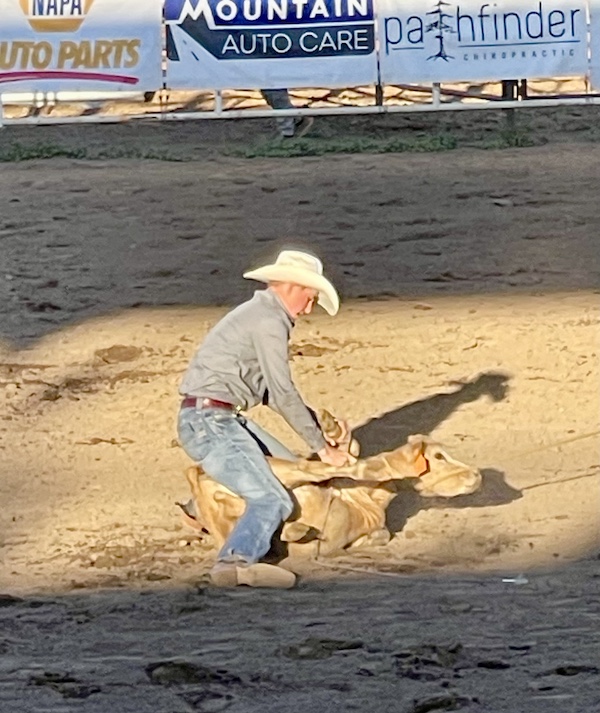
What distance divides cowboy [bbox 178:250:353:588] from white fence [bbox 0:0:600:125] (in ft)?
22.2

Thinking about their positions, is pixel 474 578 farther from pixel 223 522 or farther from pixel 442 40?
pixel 442 40

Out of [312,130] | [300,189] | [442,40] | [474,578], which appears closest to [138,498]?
[474,578]

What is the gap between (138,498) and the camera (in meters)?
8.41

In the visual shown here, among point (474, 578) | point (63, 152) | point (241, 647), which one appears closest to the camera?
point (241, 647)

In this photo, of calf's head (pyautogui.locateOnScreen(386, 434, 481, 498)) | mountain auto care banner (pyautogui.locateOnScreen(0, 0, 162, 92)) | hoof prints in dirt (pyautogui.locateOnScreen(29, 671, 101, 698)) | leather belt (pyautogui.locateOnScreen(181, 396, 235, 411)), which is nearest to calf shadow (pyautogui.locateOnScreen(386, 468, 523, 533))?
calf's head (pyautogui.locateOnScreen(386, 434, 481, 498))

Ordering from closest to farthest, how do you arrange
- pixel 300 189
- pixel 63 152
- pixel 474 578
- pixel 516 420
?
pixel 474 578 → pixel 516 420 → pixel 300 189 → pixel 63 152

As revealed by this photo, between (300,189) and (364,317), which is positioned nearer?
(364,317)

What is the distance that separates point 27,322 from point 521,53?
17.5ft

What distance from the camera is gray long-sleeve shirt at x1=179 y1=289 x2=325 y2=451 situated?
22.5ft

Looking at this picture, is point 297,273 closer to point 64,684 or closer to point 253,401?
point 253,401

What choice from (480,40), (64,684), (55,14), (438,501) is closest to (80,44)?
(55,14)

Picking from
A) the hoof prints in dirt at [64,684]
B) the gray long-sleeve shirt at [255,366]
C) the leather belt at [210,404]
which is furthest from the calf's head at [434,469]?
the hoof prints in dirt at [64,684]

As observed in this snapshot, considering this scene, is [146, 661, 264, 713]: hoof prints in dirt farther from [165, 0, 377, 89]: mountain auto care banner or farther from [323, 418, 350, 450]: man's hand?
[165, 0, 377, 89]: mountain auto care banner

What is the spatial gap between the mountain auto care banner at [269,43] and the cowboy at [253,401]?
22.6 ft
